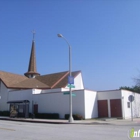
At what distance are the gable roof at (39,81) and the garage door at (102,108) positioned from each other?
31.3 feet

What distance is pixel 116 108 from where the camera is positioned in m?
29.4

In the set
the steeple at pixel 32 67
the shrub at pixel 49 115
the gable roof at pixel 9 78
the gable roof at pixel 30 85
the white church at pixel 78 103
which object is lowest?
the shrub at pixel 49 115

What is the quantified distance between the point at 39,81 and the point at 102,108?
18816 millimetres

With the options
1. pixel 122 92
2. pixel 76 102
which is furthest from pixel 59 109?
pixel 122 92

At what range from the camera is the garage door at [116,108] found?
2903cm

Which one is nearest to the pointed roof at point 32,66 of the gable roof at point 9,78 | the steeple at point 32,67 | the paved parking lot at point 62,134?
the steeple at point 32,67

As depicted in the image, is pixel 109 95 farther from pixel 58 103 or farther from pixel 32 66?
pixel 32 66

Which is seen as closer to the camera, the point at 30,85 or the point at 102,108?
the point at 102,108

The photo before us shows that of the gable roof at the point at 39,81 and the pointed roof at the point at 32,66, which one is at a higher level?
the pointed roof at the point at 32,66

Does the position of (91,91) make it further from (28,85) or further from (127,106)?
(28,85)

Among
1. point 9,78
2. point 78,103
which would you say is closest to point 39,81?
point 9,78

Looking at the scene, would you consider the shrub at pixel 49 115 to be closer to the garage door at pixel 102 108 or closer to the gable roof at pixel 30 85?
the garage door at pixel 102 108

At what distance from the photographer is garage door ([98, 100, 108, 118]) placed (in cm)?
3055

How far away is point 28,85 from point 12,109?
1090 centimetres
